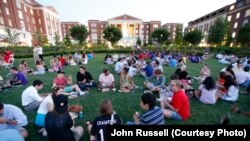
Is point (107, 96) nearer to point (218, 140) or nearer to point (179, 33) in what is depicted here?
point (218, 140)

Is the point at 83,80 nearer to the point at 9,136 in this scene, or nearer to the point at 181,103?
the point at 181,103

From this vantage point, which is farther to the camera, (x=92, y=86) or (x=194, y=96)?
(x=92, y=86)

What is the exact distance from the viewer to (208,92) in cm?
614

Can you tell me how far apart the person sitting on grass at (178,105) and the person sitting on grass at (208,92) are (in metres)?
1.76

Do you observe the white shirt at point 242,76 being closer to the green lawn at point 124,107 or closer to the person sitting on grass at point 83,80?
the green lawn at point 124,107

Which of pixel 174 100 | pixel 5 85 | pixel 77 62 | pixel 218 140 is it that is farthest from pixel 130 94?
pixel 77 62

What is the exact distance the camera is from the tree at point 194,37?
4472cm

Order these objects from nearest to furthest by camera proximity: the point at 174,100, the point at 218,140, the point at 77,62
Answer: the point at 218,140 < the point at 174,100 < the point at 77,62

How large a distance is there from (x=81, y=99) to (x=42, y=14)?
213 feet

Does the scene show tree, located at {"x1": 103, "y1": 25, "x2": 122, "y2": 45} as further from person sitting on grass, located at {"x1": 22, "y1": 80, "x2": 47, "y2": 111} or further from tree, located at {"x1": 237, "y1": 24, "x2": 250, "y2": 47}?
person sitting on grass, located at {"x1": 22, "y1": 80, "x2": 47, "y2": 111}

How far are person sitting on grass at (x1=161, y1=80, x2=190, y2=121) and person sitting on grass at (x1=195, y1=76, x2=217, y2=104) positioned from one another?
1.76 m

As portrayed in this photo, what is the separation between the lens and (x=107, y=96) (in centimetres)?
723

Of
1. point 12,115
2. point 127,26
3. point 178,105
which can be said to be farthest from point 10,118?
point 127,26

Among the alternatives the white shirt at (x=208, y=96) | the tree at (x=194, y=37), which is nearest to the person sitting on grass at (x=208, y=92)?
the white shirt at (x=208, y=96)
